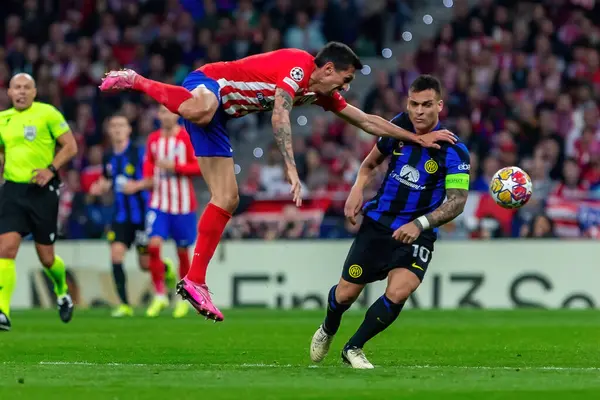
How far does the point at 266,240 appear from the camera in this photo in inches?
765

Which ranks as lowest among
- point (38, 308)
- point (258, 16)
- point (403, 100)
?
point (38, 308)

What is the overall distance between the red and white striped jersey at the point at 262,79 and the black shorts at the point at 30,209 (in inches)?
168

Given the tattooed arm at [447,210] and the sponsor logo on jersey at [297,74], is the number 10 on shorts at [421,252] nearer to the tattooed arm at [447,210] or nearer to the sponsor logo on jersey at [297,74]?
the tattooed arm at [447,210]

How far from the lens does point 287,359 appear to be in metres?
10.3

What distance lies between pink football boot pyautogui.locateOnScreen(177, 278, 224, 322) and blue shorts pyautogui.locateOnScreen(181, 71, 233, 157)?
100 centimetres

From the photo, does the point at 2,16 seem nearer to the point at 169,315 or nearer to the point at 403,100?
the point at 403,100

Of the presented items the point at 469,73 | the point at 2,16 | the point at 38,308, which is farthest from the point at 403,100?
the point at 2,16

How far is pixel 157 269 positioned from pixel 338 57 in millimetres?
7958

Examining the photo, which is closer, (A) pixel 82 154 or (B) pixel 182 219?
(B) pixel 182 219

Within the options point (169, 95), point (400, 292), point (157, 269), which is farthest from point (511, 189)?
point (157, 269)

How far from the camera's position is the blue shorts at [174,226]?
16.7 m

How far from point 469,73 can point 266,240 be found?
566cm

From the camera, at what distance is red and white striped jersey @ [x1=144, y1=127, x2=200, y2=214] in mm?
16703

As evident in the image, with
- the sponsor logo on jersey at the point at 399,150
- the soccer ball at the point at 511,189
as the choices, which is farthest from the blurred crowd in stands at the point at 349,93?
the sponsor logo on jersey at the point at 399,150
